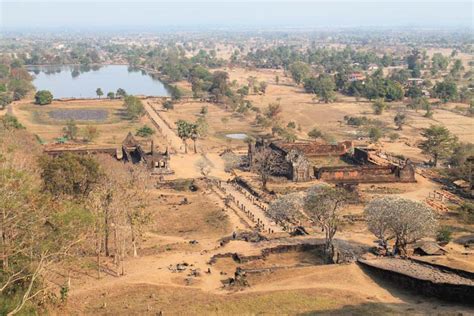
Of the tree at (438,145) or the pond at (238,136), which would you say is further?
the pond at (238,136)

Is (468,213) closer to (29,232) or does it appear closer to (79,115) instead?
(29,232)

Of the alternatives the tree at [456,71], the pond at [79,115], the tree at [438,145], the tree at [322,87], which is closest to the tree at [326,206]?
the tree at [438,145]

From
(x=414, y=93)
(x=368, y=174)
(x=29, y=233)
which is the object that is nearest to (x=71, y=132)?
(x=368, y=174)

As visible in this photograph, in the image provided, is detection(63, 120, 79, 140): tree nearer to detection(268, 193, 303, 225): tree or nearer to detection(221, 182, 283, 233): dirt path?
detection(221, 182, 283, 233): dirt path

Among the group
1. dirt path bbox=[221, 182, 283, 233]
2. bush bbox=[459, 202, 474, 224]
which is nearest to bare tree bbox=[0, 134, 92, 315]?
dirt path bbox=[221, 182, 283, 233]

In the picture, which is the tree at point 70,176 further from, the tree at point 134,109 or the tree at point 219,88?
the tree at point 219,88

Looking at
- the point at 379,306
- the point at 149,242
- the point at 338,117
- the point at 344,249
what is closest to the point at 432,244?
the point at 344,249
